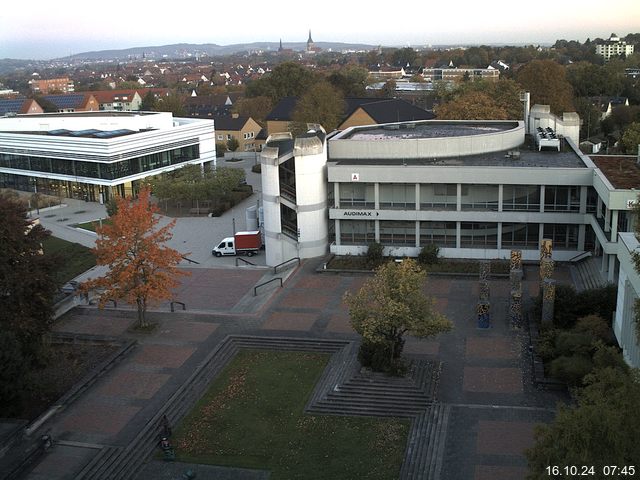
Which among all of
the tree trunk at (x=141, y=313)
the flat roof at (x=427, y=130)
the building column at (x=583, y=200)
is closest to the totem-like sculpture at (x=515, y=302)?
the building column at (x=583, y=200)

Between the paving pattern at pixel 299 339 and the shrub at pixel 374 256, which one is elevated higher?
the shrub at pixel 374 256

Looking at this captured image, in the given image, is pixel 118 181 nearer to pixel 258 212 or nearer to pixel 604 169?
pixel 258 212

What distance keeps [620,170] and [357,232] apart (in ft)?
45.7


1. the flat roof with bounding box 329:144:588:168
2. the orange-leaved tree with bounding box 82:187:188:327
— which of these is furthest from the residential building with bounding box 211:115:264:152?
the orange-leaved tree with bounding box 82:187:188:327

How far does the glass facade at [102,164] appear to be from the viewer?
58.1 metres

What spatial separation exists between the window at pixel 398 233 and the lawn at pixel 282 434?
1422cm

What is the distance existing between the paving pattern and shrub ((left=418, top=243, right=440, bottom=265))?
1.85 m

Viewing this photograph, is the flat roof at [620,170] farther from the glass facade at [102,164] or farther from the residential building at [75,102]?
the residential building at [75,102]

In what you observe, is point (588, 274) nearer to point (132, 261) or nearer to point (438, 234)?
point (438, 234)

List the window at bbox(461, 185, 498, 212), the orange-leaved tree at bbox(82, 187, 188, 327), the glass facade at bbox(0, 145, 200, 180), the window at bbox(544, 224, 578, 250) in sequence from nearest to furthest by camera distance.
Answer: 1. the orange-leaved tree at bbox(82, 187, 188, 327)
2. the window at bbox(544, 224, 578, 250)
3. the window at bbox(461, 185, 498, 212)
4. the glass facade at bbox(0, 145, 200, 180)

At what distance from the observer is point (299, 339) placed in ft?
92.6

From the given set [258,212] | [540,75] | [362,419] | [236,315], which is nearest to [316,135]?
[258,212]

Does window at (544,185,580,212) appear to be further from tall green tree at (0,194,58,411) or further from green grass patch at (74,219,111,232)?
green grass patch at (74,219,111,232)

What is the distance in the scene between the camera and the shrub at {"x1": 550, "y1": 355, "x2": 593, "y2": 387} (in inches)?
877
